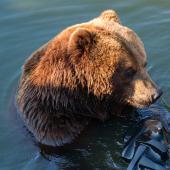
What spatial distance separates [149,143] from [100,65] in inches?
37.1

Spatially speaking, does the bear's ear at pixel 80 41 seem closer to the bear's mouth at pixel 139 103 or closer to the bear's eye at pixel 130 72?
the bear's eye at pixel 130 72

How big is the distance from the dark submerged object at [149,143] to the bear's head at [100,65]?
27 cm

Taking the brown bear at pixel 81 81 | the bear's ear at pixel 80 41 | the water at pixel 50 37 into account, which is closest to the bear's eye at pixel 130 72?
the brown bear at pixel 81 81

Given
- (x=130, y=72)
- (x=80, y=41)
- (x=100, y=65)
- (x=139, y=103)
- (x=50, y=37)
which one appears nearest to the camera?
(x=80, y=41)

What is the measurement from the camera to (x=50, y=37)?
29.6 feet

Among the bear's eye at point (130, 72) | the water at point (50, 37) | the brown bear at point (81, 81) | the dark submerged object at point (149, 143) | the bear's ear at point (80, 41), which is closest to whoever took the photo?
the dark submerged object at point (149, 143)

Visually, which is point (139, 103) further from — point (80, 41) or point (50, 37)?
point (50, 37)

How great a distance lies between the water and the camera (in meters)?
6.16

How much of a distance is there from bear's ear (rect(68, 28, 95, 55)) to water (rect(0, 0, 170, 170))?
3.37ft

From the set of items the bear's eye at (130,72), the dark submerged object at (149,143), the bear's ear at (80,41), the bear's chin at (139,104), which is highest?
the bear's ear at (80,41)

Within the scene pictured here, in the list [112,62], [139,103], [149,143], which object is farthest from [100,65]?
[149,143]

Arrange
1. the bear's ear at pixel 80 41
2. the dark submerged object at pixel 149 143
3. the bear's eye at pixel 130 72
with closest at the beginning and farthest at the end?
the dark submerged object at pixel 149 143
the bear's ear at pixel 80 41
the bear's eye at pixel 130 72

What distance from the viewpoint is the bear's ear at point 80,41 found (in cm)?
577

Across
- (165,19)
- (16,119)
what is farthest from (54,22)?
(16,119)
